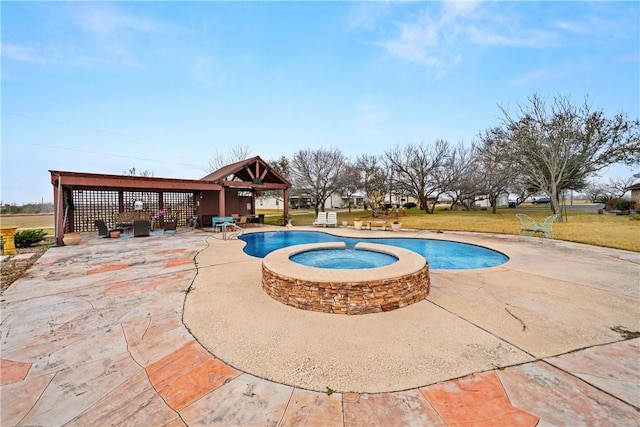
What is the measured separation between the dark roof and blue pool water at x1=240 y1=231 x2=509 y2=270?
11.9 feet

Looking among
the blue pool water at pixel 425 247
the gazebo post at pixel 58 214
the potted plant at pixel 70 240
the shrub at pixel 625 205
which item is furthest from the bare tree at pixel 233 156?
the shrub at pixel 625 205

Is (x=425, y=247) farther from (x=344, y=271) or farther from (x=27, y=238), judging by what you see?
(x=27, y=238)

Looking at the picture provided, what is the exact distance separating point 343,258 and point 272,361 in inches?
188

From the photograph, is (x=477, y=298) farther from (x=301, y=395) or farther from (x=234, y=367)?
(x=234, y=367)

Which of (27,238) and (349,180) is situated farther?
(349,180)

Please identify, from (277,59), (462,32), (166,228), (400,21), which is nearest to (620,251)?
(462,32)

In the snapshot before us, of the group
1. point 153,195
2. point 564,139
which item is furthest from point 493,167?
point 153,195

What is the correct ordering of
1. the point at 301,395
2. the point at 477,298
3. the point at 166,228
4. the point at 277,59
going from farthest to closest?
the point at 277,59 → the point at 166,228 → the point at 477,298 → the point at 301,395

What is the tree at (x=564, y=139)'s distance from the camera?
53.8ft

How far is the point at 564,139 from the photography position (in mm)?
17141

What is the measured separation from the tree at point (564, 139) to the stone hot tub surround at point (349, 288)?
19.1 meters

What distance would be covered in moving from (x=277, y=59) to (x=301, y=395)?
622 inches

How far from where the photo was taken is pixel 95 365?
2674 mm

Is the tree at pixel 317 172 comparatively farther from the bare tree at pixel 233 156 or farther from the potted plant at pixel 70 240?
the potted plant at pixel 70 240
